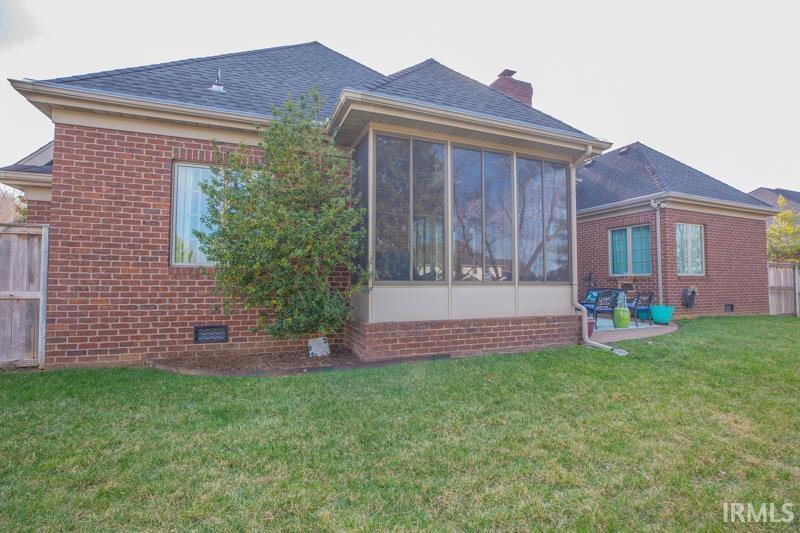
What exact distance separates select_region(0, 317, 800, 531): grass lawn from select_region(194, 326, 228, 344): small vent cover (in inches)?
36.0

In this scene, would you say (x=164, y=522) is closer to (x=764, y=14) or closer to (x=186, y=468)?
(x=186, y=468)

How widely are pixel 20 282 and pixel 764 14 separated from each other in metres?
13.9

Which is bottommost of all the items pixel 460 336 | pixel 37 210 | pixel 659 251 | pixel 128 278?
pixel 460 336

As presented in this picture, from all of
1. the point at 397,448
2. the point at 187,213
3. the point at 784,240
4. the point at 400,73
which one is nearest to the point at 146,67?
the point at 187,213

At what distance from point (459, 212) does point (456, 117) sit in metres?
1.34

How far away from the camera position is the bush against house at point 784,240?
15656 mm

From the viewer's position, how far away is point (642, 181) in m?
11.0

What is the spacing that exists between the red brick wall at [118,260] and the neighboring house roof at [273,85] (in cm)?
70

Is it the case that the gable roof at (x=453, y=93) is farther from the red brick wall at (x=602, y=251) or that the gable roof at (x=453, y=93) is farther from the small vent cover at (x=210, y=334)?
the red brick wall at (x=602, y=251)

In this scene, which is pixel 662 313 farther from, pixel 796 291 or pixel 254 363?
pixel 254 363

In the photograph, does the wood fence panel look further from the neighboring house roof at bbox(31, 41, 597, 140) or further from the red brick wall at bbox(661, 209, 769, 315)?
the neighboring house roof at bbox(31, 41, 597, 140)

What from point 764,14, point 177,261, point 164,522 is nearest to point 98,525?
point 164,522

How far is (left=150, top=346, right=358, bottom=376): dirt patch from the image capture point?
15.4 feet

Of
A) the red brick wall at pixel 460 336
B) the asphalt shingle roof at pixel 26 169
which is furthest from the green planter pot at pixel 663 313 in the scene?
the asphalt shingle roof at pixel 26 169
